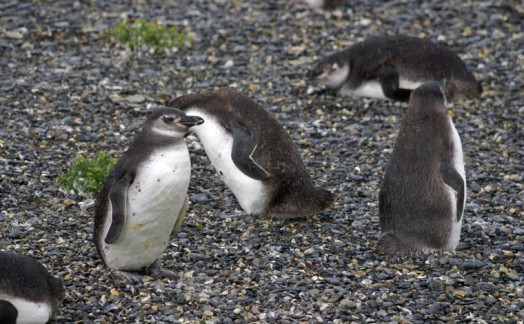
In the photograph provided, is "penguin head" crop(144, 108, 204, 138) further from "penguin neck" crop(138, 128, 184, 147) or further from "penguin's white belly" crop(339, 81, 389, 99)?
"penguin's white belly" crop(339, 81, 389, 99)

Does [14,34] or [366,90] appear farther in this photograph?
[14,34]

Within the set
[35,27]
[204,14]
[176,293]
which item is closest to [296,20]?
[204,14]

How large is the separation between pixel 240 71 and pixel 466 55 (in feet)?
8.53

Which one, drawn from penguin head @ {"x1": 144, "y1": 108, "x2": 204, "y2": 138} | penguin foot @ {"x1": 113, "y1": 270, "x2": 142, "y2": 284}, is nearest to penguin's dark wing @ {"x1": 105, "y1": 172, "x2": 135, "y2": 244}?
penguin foot @ {"x1": 113, "y1": 270, "x2": 142, "y2": 284}

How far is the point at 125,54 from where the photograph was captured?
9.95 metres

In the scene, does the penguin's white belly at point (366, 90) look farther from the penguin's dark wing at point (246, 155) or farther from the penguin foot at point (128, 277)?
the penguin foot at point (128, 277)

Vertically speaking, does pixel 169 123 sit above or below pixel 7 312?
above

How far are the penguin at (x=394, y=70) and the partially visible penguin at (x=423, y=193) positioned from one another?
303cm

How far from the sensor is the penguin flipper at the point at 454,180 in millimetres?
6242

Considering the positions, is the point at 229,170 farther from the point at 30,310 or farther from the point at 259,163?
the point at 30,310

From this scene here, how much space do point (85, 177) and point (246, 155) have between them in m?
1.25

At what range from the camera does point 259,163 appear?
6988mm

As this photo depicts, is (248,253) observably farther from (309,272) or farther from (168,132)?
(168,132)

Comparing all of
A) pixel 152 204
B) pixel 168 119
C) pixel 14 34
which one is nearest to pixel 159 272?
pixel 152 204
